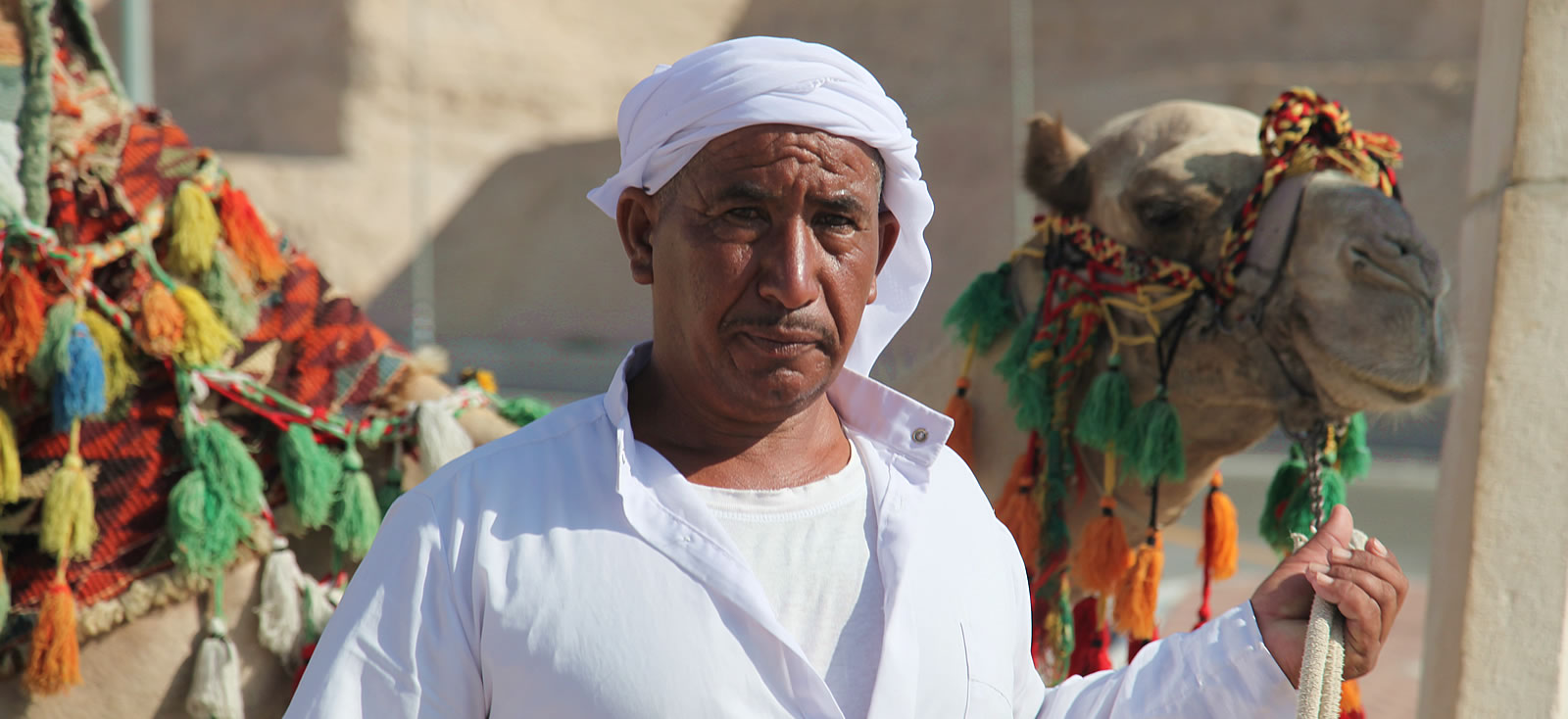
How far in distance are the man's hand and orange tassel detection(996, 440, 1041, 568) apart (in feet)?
3.99

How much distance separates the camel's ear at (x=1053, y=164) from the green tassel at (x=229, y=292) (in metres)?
1.71

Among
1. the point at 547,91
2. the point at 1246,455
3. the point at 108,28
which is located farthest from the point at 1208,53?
the point at 108,28

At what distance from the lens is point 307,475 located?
8.22 ft

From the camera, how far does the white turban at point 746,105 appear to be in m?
1.47

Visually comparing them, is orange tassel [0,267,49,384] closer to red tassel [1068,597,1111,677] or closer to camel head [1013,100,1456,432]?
camel head [1013,100,1456,432]

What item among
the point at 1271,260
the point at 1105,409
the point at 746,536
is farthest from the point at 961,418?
the point at 746,536

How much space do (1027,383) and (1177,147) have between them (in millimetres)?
615

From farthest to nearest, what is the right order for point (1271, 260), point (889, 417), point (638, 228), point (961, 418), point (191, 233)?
point (961, 418) → point (1271, 260) → point (191, 233) → point (889, 417) → point (638, 228)

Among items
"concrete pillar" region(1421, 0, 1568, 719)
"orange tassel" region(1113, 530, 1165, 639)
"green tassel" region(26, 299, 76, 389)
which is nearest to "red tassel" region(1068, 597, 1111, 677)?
"orange tassel" region(1113, 530, 1165, 639)

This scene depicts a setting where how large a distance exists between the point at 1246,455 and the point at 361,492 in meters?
10.3

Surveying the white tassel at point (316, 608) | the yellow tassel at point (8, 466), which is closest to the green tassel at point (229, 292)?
the yellow tassel at point (8, 466)

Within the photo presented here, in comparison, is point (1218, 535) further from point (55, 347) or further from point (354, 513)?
point (55, 347)

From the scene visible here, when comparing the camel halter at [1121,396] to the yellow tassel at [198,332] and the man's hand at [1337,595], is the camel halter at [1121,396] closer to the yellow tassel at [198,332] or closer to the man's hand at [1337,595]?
the man's hand at [1337,595]

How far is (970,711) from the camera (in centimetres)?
151
